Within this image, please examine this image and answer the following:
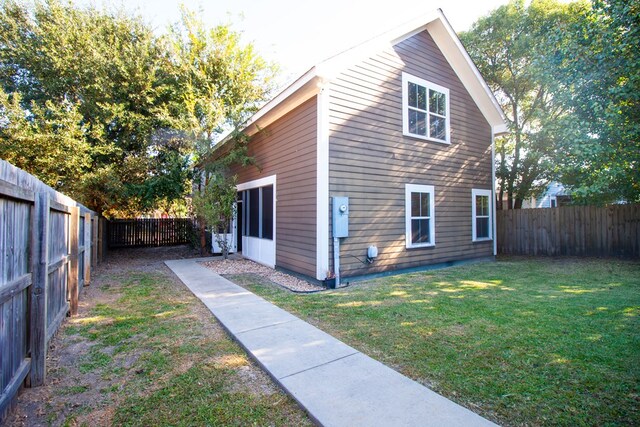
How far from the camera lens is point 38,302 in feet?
8.96

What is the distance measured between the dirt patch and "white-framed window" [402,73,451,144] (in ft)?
22.2

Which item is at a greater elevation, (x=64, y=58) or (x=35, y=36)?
(x=35, y=36)

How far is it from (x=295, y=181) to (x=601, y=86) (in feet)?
27.5

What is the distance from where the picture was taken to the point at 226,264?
31.7ft

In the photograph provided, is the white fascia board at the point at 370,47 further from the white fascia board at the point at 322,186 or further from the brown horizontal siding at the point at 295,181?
the brown horizontal siding at the point at 295,181

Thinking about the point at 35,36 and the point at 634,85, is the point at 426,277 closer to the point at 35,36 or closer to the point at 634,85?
the point at 634,85

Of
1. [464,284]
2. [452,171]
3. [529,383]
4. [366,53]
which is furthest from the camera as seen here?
[452,171]

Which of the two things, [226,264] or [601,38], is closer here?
[601,38]

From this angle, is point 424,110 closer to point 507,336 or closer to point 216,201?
point 507,336

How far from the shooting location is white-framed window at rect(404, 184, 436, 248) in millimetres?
8055

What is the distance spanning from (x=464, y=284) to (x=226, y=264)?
22.0ft

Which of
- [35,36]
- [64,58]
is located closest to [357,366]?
[64,58]

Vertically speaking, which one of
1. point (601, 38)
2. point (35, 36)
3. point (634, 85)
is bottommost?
point (634, 85)

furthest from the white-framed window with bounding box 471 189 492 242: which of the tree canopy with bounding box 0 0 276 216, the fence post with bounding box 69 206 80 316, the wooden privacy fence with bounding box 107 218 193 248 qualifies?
the wooden privacy fence with bounding box 107 218 193 248
